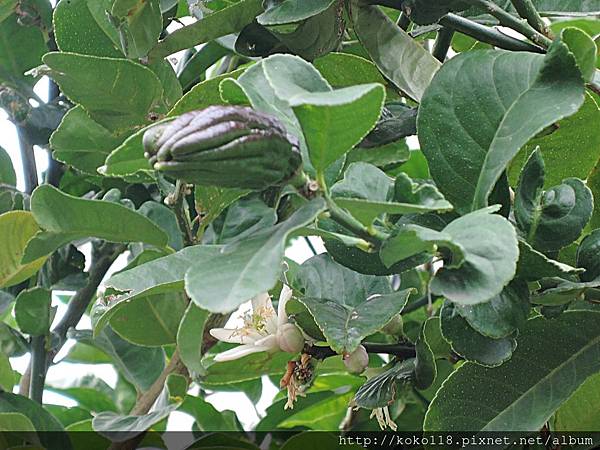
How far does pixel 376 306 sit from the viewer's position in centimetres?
39

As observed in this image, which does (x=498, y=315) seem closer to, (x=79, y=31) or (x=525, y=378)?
(x=525, y=378)

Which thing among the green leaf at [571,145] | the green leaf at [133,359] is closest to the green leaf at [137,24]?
the green leaf at [571,145]

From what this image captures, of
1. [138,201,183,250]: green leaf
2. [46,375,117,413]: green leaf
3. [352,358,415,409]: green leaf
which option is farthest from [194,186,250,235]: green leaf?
[46,375,117,413]: green leaf

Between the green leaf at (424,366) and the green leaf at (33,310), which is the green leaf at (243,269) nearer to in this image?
the green leaf at (424,366)

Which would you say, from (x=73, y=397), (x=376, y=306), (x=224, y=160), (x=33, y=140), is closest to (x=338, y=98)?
(x=224, y=160)

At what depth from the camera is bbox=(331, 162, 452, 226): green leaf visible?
0.94 ft

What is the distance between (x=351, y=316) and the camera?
39 cm

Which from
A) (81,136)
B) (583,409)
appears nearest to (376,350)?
(583,409)

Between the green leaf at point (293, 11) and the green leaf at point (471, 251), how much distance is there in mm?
135

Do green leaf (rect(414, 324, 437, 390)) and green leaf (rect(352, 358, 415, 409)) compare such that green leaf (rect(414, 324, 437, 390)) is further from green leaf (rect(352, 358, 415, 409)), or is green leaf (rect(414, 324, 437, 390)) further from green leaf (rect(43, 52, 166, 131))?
green leaf (rect(43, 52, 166, 131))

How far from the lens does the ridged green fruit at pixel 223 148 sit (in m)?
0.27

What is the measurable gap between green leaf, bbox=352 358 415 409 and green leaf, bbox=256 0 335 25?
0.18 m

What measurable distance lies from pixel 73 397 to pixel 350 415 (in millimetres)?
321

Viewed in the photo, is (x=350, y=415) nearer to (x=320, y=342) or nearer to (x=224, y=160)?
(x=320, y=342)
